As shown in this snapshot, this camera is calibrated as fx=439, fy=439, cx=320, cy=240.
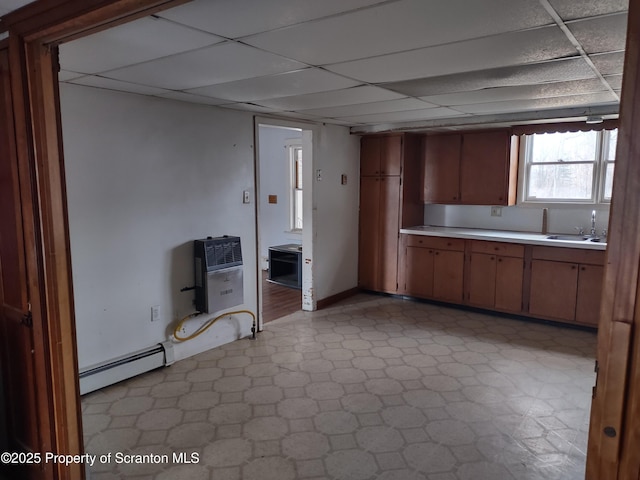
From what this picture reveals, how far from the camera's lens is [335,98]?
3.39 metres

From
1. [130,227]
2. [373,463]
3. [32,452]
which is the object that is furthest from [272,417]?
[130,227]

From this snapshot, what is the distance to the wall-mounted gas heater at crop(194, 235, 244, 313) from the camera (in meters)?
3.71

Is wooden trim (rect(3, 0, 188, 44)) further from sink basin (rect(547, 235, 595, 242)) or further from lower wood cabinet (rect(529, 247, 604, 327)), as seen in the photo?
sink basin (rect(547, 235, 595, 242))

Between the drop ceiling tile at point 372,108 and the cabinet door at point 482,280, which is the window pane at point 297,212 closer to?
the drop ceiling tile at point 372,108

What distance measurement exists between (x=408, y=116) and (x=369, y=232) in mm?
1739

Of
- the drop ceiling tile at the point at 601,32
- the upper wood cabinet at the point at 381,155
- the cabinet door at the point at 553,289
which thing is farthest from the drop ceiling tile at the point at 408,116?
the drop ceiling tile at the point at 601,32

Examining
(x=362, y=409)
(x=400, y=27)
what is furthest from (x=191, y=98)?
(x=362, y=409)

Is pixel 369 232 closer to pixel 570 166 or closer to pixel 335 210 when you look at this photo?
pixel 335 210

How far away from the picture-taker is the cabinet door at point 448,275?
16.7 ft

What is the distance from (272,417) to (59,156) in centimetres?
197

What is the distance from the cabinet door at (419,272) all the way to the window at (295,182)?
2.30 meters

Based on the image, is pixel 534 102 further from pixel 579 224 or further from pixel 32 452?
pixel 32 452

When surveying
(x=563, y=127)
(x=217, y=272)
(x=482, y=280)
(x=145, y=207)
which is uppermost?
(x=563, y=127)

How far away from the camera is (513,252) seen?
4.70 m
